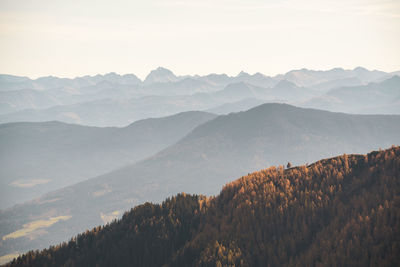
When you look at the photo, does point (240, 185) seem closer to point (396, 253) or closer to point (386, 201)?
point (386, 201)

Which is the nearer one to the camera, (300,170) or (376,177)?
(376,177)

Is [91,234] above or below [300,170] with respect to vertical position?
below

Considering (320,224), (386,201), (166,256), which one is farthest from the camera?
(166,256)

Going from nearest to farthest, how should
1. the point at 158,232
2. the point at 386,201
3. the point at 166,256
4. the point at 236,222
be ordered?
the point at 386,201, the point at 236,222, the point at 166,256, the point at 158,232

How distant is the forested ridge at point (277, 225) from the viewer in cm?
6906

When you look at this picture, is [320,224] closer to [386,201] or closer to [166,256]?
[386,201]

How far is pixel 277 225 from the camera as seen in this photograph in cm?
8575

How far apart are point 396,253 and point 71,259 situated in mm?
88450

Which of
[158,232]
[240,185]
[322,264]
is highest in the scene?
[240,185]

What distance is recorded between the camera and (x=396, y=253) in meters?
58.5

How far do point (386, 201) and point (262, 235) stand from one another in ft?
93.3

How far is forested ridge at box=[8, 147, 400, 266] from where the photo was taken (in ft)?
227

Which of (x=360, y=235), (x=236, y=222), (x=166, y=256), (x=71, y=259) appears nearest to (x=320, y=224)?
(x=360, y=235)

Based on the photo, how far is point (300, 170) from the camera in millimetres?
101125
